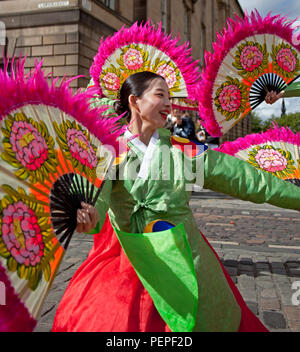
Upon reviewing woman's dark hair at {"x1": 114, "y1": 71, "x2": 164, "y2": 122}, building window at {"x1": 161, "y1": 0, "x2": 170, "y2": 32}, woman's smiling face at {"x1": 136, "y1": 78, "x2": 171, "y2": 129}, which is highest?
building window at {"x1": 161, "y1": 0, "x2": 170, "y2": 32}

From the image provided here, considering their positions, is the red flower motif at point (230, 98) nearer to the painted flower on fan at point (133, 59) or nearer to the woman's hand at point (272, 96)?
the woman's hand at point (272, 96)

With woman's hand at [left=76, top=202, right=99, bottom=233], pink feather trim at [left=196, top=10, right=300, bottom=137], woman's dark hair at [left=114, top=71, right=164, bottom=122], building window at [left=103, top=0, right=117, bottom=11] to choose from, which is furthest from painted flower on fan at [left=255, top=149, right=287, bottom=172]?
building window at [left=103, top=0, right=117, bottom=11]

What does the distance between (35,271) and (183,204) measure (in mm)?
881

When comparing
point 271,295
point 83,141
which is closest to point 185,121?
point 271,295

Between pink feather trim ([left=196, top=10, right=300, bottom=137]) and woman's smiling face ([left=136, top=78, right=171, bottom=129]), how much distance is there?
0.61m

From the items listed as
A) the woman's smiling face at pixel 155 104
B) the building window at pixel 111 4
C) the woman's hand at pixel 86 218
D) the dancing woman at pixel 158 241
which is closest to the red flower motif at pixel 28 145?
the woman's hand at pixel 86 218

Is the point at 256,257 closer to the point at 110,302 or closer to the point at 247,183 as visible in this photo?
the point at 247,183

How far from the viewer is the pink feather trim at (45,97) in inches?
48.0

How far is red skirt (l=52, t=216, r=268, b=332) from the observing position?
5.62ft

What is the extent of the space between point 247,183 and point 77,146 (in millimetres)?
914

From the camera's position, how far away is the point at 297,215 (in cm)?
668

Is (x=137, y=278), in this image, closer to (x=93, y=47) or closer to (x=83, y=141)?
A: (x=83, y=141)

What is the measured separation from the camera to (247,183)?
186 centimetres

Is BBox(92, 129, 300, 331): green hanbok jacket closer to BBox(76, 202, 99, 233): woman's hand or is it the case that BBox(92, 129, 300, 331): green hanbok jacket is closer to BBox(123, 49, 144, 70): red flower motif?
BBox(76, 202, 99, 233): woman's hand
